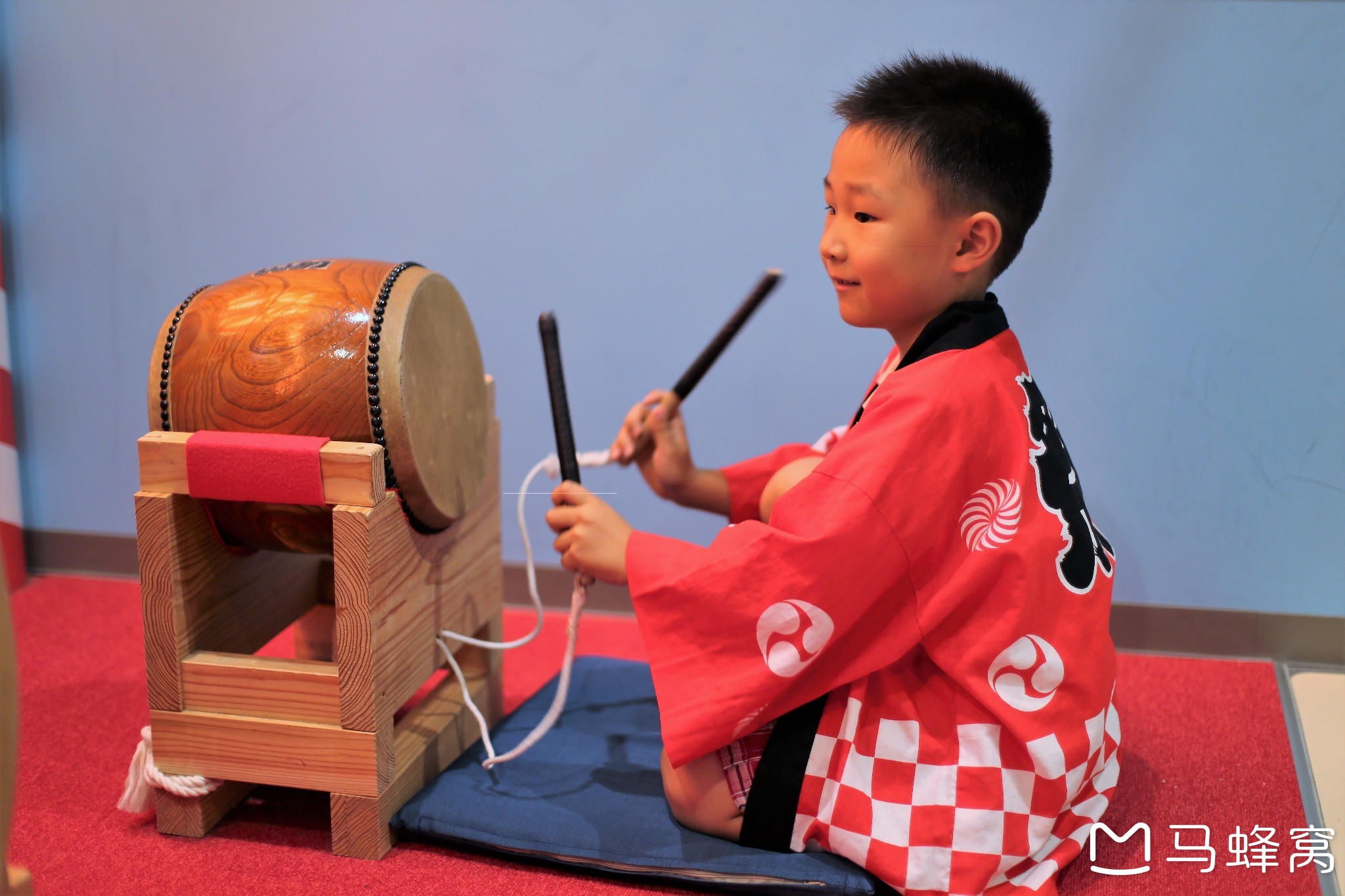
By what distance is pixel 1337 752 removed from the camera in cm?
139

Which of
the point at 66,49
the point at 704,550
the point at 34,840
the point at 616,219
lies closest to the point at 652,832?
the point at 704,550

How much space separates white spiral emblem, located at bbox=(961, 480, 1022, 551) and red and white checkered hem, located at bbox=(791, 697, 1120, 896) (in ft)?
0.60

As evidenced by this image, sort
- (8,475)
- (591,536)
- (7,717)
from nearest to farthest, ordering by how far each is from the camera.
Result: (7,717) → (591,536) → (8,475)

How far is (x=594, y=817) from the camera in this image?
3.85ft

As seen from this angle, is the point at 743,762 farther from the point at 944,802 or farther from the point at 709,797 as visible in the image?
the point at 944,802

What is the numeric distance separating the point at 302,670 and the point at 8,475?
1.18 m

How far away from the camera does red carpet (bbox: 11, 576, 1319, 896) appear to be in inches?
43.8

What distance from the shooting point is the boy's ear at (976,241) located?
103 centimetres

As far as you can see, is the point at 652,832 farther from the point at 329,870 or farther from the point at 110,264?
the point at 110,264

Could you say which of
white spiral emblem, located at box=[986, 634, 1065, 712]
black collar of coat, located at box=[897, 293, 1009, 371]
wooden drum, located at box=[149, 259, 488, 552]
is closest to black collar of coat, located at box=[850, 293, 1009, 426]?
black collar of coat, located at box=[897, 293, 1009, 371]

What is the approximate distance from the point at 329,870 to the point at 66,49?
1.53m

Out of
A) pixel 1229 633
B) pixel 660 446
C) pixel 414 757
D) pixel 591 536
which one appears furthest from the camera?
pixel 1229 633
